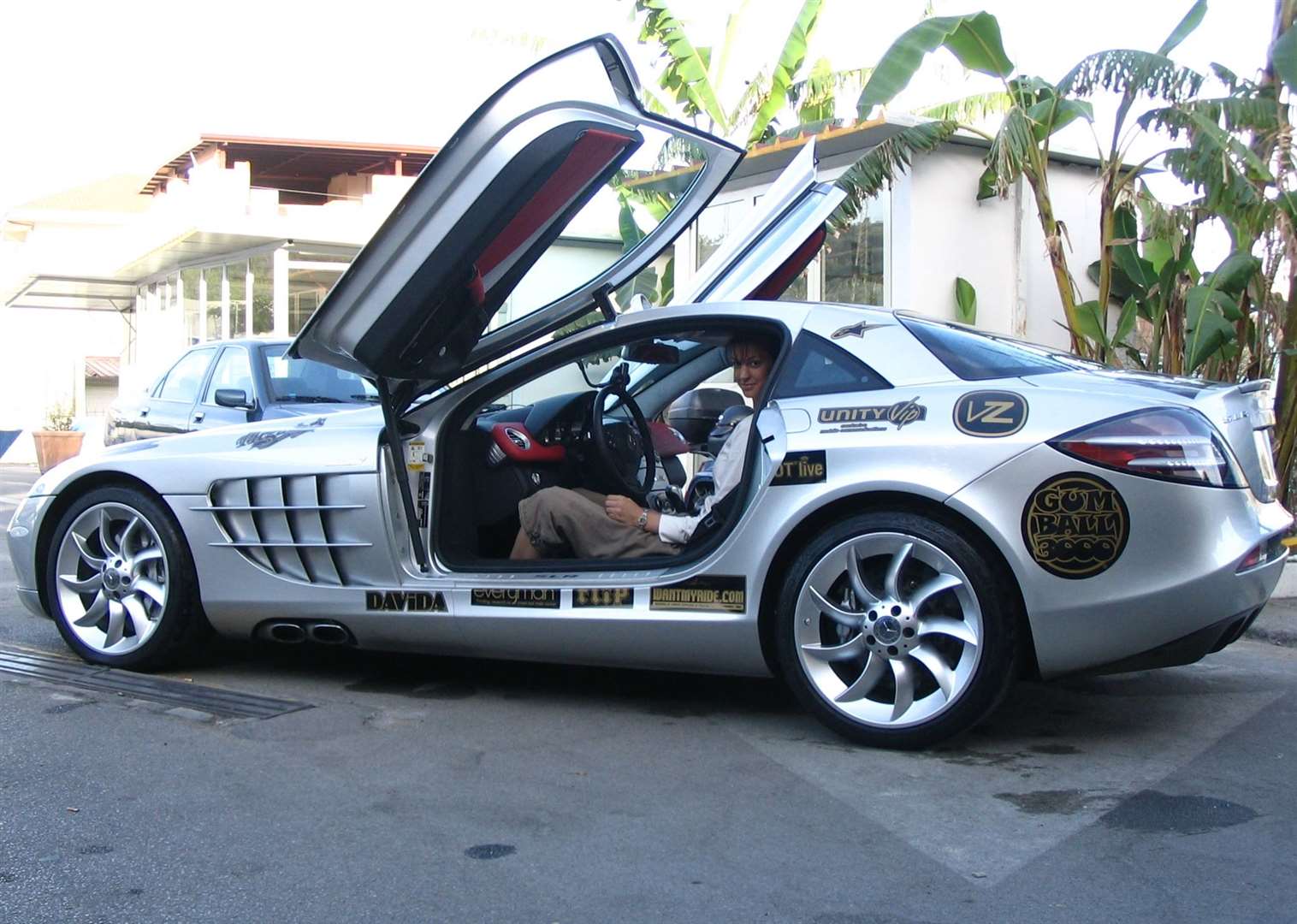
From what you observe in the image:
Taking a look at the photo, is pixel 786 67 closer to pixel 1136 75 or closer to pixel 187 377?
pixel 1136 75

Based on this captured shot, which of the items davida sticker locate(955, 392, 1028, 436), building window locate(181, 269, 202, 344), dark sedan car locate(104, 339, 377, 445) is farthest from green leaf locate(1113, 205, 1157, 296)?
building window locate(181, 269, 202, 344)

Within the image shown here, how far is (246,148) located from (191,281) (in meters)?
3.32

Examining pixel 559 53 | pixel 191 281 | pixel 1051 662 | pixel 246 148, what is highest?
pixel 246 148

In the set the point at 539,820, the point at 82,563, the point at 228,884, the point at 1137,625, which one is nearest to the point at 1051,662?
the point at 1137,625

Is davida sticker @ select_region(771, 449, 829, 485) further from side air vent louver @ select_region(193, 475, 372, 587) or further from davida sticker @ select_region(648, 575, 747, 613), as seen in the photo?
side air vent louver @ select_region(193, 475, 372, 587)

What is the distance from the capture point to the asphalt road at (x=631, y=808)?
291 centimetres

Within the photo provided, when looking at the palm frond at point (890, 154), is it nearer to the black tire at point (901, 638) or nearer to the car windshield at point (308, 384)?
the car windshield at point (308, 384)

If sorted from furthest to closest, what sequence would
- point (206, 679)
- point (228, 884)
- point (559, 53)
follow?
point (206, 679)
point (559, 53)
point (228, 884)

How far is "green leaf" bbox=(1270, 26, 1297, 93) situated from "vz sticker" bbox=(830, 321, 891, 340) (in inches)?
190

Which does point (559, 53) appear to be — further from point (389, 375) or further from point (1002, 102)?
point (1002, 102)

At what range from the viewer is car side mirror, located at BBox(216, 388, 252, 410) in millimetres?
9281

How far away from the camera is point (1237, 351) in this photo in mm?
8250

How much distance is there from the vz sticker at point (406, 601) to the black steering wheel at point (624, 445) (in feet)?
2.94

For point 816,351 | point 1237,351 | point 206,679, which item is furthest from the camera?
point 1237,351
